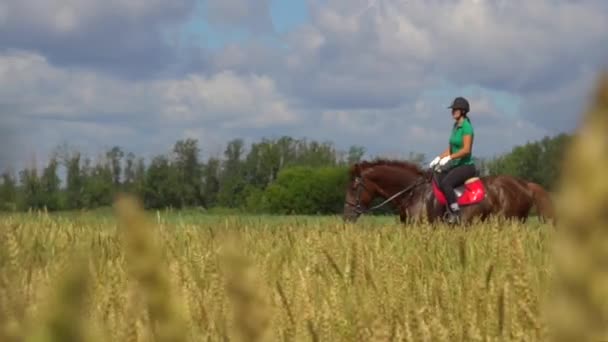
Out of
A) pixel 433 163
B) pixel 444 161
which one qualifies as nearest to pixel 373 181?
pixel 433 163

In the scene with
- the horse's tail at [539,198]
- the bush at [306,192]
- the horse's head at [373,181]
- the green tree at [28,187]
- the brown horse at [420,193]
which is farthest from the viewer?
the bush at [306,192]

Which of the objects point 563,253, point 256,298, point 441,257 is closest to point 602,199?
point 563,253

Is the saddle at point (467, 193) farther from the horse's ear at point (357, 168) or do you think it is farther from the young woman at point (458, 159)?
the horse's ear at point (357, 168)

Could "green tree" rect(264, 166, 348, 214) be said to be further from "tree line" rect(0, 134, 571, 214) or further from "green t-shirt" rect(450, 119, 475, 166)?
"green t-shirt" rect(450, 119, 475, 166)

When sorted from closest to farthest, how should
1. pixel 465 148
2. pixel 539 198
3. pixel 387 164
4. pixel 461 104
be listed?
1. pixel 465 148
2. pixel 461 104
3. pixel 539 198
4. pixel 387 164

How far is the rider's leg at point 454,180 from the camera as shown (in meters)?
17.0

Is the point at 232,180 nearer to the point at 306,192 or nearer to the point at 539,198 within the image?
the point at 306,192

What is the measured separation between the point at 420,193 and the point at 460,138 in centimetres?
143

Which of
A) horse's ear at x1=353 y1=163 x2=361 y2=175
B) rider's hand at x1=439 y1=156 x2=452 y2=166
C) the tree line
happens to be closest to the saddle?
rider's hand at x1=439 y1=156 x2=452 y2=166

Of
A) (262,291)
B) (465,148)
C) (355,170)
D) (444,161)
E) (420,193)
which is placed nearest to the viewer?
(262,291)

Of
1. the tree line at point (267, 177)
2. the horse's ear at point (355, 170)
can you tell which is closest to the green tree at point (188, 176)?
Result: the tree line at point (267, 177)

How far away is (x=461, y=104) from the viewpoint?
1798 centimetres

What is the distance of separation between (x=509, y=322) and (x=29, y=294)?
1218 mm

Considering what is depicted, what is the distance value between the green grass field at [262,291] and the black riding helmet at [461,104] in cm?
1143
